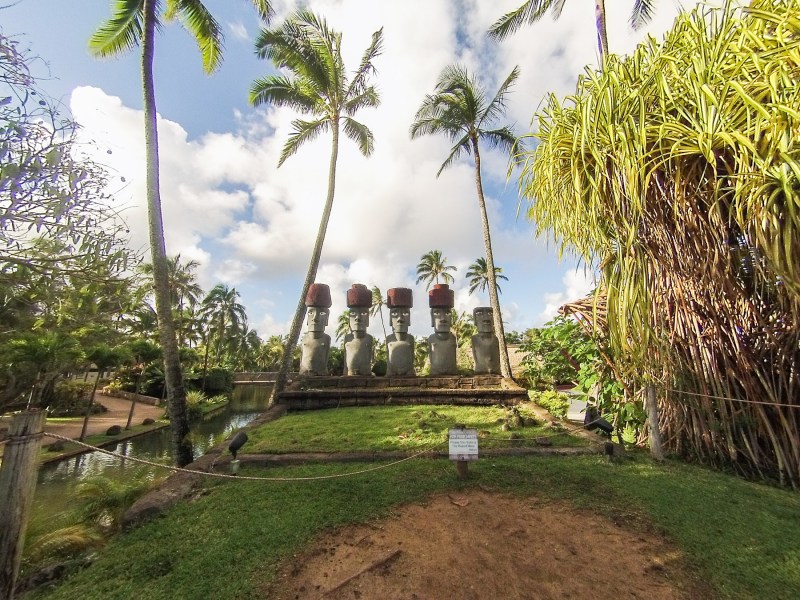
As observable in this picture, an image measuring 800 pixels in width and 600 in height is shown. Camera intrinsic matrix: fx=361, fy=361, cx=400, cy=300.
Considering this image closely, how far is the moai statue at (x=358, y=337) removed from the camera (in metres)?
10.7

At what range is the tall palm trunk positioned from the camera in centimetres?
1048

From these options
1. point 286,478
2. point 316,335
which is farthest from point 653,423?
point 316,335

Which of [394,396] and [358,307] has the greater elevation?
[358,307]

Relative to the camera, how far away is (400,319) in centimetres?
1092

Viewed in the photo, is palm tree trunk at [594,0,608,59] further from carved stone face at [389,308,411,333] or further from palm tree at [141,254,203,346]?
palm tree at [141,254,203,346]

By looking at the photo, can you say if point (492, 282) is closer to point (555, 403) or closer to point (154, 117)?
point (555, 403)

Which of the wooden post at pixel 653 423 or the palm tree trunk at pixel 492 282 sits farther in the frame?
the palm tree trunk at pixel 492 282

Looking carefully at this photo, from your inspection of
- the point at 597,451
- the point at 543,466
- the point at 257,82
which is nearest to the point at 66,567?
the point at 543,466

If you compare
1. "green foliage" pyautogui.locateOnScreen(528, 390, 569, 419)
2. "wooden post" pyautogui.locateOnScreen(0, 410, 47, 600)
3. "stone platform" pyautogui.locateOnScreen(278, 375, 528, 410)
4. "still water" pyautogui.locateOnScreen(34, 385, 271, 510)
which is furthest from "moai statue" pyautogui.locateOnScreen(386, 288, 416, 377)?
"wooden post" pyautogui.locateOnScreen(0, 410, 47, 600)

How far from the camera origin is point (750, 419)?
375cm

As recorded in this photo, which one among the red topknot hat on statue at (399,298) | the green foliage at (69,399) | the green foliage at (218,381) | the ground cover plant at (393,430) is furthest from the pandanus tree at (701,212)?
the green foliage at (218,381)

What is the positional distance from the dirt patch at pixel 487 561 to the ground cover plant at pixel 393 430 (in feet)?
5.36

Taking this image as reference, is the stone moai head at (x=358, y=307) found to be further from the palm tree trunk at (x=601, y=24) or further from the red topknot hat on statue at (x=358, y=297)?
the palm tree trunk at (x=601, y=24)

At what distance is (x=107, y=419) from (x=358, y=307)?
14.5 meters
